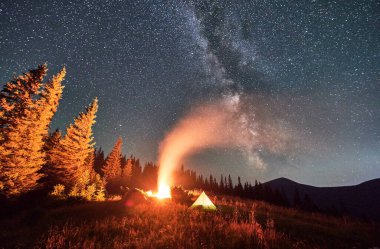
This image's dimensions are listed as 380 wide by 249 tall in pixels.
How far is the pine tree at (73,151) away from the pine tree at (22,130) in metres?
4.42

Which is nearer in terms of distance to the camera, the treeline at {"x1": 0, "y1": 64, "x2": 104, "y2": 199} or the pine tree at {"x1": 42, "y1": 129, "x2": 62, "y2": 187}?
the treeline at {"x1": 0, "y1": 64, "x2": 104, "y2": 199}

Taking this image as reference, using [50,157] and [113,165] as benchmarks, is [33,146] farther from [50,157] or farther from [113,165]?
[113,165]

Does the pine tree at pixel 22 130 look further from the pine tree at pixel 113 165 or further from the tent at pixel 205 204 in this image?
the pine tree at pixel 113 165

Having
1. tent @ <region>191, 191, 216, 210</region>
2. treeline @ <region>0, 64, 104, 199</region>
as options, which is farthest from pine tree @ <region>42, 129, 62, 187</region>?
tent @ <region>191, 191, 216, 210</region>

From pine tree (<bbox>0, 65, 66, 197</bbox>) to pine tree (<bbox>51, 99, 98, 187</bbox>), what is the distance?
442cm

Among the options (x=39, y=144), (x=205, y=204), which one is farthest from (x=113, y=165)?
(x=205, y=204)

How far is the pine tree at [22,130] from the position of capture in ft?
57.1

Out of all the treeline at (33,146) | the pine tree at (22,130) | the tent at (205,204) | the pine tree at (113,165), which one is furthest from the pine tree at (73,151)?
the pine tree at (113,165)

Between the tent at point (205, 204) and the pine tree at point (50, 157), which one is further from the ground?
the pine tree at point (50, 157)

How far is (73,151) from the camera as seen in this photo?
2555 cm

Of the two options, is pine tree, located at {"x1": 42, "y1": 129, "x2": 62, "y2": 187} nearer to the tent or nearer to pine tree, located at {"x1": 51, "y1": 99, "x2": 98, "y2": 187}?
pine tree, located at {"x1": 51, "y1": 99, "x2": 98, "y2": 187}

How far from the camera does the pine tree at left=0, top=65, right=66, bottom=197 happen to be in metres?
17.4

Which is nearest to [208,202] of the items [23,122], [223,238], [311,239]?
[311,239]

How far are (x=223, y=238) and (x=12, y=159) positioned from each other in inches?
809
